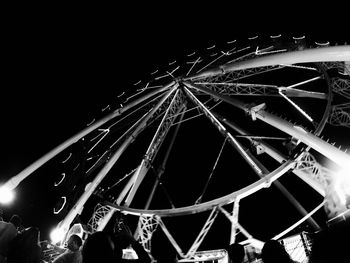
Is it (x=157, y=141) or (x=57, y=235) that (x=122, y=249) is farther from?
(x=157, y=141)

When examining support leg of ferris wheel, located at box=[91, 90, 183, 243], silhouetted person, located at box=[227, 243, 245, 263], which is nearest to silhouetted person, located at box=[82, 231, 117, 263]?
silhouetted person, located at box=[227, 243, 245, 263]

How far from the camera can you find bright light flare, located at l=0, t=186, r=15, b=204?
14758 mm

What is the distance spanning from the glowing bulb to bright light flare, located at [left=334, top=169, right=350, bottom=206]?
13.2 metres

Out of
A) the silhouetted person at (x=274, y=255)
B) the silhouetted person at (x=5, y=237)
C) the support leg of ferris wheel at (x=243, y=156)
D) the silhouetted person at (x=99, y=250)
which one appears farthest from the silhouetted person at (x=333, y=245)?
the support leg of ferris wheel at (x=243, y=156)

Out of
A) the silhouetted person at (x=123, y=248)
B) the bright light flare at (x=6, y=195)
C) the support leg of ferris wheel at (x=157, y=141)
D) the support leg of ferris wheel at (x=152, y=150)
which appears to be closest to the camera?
the silhouetted person at (x=123, y=248)

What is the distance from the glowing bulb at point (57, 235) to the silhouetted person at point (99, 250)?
1261 centimetres

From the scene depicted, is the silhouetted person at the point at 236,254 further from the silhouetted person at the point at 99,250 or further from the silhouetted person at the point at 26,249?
the silhouetted person at the point at 26,249

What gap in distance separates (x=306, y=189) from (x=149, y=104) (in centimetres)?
2015

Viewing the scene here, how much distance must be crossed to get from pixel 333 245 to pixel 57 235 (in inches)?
636

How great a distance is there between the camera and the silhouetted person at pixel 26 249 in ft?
17.9

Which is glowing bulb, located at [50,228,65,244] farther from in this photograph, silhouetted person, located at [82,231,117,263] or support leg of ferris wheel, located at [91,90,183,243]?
silhouetted person, located at [82,231,117,263]

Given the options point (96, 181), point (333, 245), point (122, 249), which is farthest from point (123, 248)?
point (96, 181)

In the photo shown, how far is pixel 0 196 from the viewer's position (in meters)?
14.8

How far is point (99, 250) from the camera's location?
3.94 metres
